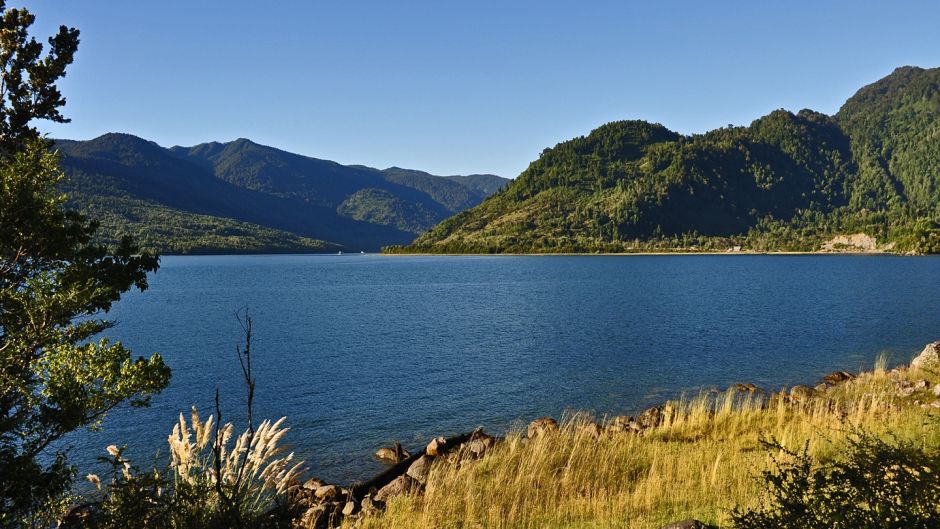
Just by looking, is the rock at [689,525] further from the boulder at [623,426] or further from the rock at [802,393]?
the rock at [802,393]

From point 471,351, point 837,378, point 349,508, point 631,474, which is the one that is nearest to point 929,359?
point 837,378

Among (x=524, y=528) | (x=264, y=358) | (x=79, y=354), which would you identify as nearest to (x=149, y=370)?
(x=79, y=354)

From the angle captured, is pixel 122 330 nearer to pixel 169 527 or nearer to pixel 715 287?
pixel 169 527

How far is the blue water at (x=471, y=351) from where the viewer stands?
1221 inches

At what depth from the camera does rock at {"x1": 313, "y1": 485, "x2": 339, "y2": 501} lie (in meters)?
19.6

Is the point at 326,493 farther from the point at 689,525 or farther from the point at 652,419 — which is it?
the point at 652,419

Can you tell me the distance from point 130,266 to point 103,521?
7.12m

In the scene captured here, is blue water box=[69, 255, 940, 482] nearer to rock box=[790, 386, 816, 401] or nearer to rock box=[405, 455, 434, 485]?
rock box=[405, 455, 434, 485]

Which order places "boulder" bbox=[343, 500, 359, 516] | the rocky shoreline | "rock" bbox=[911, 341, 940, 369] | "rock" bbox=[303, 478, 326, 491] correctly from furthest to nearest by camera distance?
1. "rock" bbox=[911, 341, 940, 369]
2. "rock" bbox=[303, 478, 326, 491]
3. the rocky shoreline
4. "boulder" bbox=[343, 500, 359, 516]

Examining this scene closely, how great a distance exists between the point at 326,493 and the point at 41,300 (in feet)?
38.4

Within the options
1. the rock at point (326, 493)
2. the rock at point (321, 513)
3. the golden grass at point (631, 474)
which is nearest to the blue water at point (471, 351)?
the rock at point (326, 493)

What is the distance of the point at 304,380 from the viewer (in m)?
40.5

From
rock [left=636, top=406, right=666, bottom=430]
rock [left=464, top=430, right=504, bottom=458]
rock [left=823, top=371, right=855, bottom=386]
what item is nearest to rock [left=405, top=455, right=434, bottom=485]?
rock [left=464, top=430, right=504, bottom=458]

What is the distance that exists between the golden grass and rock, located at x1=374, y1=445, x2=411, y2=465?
534 centimetres
